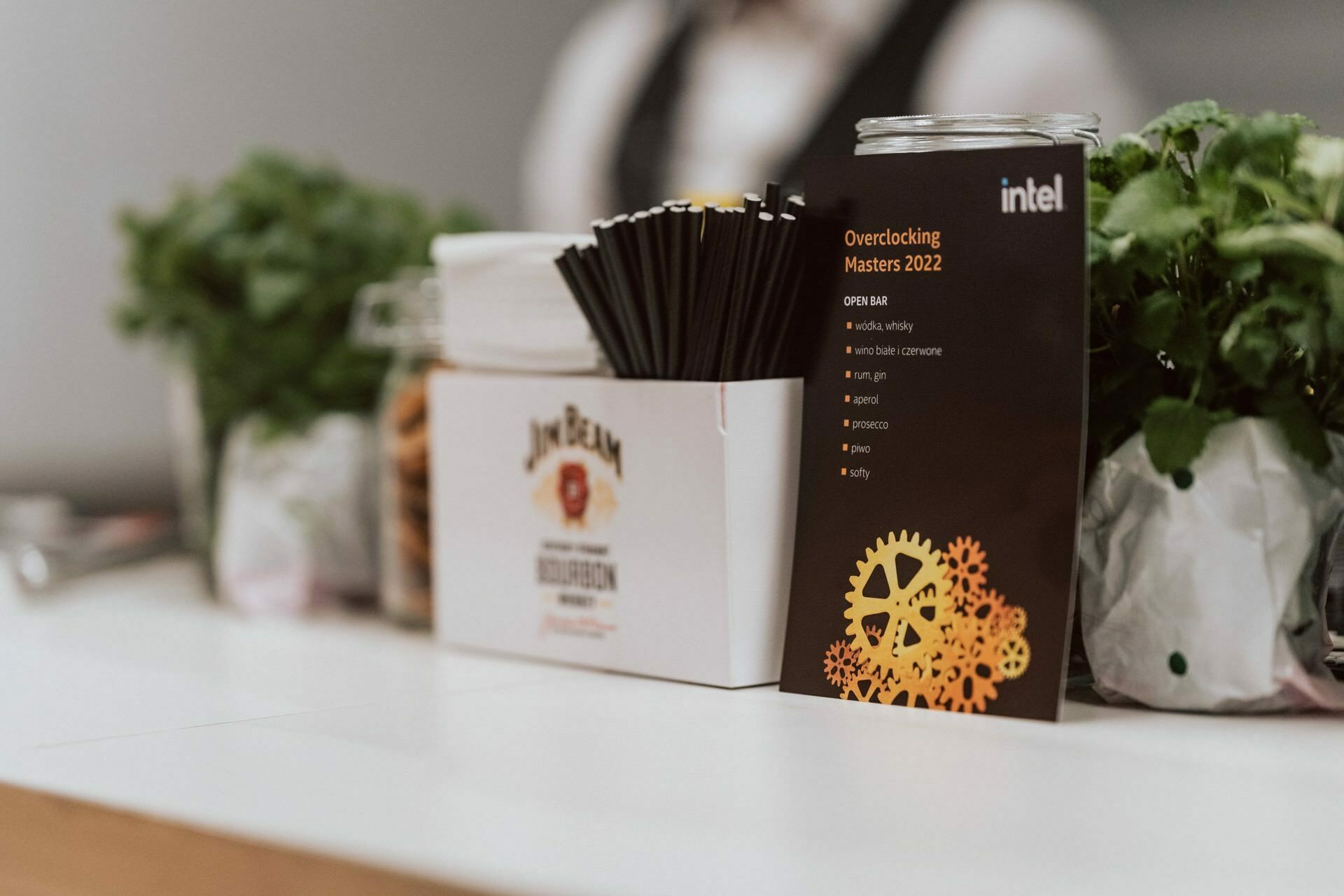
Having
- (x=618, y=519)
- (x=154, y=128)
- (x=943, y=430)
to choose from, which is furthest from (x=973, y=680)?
(x=154, y=128)

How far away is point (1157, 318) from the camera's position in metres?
0.65

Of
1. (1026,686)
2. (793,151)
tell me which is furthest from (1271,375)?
(793,151)

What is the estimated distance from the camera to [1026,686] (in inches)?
26.1

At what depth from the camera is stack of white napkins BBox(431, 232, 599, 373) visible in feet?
2.69

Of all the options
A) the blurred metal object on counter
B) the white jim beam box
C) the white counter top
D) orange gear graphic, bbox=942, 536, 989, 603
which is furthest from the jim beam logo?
the blurred metal object on counter

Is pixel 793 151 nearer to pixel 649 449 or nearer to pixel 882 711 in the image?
pixel 649 449

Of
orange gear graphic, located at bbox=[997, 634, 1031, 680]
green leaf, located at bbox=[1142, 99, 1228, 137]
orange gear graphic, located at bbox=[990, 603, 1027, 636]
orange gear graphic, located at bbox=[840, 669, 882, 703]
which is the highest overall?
green leaf, located at bbox=[1142, 99, 1228, 137]

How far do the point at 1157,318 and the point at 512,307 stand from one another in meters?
0.40

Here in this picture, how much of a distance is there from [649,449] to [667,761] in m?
0.21

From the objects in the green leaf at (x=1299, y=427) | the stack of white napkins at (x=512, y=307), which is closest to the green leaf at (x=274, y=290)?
the stack of white napkins at (x=512, y=307)

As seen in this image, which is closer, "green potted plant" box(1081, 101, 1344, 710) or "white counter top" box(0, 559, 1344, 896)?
"white counter top" box(0, 559, 1344, 896)

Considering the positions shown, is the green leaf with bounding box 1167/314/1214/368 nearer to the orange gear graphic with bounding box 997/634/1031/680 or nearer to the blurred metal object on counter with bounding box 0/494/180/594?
the orange gear graphic with bounding box 997/634/1031/680

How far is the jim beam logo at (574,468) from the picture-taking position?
79cm

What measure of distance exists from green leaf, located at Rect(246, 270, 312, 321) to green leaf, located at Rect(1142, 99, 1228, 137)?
70cm
